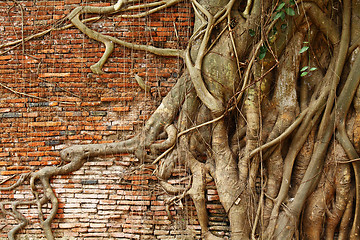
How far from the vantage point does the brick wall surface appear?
3.05 m

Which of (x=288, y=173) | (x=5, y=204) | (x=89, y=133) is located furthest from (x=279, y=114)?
(x=5, y=204)

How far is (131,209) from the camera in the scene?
3.04 m

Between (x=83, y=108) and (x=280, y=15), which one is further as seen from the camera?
(x=83, y=108)

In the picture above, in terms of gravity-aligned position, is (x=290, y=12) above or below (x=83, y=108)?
above

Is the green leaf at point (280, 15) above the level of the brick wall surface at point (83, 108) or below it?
above

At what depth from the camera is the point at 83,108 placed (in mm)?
3207

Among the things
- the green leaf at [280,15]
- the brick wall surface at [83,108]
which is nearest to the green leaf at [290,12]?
the green leaf at [280,15]

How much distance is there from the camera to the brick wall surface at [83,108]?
3.05 metres

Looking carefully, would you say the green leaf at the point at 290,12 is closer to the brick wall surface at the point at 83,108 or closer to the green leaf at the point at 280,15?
the green leaf at the point at 280,15

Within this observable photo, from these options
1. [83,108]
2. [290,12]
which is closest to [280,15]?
[290,12]

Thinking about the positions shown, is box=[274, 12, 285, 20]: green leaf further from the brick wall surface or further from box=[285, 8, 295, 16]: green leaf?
the brick wall surface

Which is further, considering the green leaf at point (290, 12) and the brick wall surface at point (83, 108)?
the brick wall surface at point (83, 108)

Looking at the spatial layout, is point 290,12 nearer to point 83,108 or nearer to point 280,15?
point 280,15

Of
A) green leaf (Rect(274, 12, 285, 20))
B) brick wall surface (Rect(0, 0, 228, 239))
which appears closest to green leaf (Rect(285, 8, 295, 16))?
green leaf (Rect(274, 12, 285, 20))
